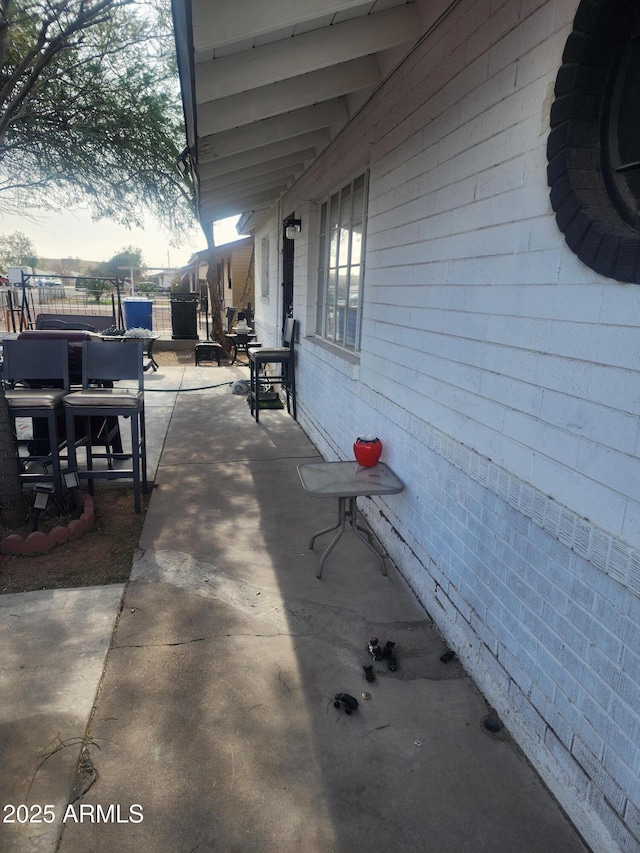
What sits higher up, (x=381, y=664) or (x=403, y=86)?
(x=403, y=86)

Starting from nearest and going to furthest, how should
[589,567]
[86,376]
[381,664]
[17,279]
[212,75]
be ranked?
1. [589,567]
2. [381,664]
3. [212,75]
4. [86,376]
5. [17,279]

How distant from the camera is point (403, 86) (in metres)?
2.91

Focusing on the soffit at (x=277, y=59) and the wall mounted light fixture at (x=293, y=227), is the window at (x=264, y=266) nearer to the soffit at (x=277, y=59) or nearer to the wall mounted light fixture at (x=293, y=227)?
the wall mounted light fixture at (x=293, y=227)

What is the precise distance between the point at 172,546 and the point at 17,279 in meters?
10.5

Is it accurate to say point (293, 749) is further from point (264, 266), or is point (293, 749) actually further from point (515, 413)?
point (264, 266)

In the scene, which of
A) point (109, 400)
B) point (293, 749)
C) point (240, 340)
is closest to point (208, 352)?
point (240, 340)

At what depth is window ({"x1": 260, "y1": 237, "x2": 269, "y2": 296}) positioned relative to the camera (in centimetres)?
985

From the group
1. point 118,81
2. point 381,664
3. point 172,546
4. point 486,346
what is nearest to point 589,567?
point 486,346

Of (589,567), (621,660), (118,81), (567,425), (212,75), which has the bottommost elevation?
(621,660)

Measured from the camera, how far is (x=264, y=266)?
407 inches

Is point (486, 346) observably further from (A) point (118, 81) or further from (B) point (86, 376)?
(A) point (118, 81)

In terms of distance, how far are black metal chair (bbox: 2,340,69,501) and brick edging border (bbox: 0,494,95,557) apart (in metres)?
0.37

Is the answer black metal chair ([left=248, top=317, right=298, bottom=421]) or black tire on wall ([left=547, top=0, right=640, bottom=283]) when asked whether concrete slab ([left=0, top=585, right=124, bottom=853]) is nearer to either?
black tire on wall ([left=547, top=0, right=640, bottom=283])

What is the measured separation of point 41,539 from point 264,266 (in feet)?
26.8
